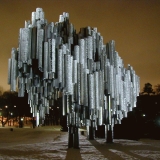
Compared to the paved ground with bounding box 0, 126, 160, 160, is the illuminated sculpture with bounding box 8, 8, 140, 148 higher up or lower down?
higher up

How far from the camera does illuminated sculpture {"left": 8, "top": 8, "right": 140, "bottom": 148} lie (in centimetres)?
1512

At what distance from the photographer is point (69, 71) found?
1538 cm

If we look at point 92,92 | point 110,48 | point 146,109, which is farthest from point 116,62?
point 146,109

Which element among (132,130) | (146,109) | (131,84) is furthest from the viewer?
(146,109)

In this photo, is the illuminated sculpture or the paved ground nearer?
the paved ground

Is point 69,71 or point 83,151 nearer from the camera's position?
point 69,71

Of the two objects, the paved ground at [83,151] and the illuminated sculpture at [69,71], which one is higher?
the illuminated sculpture at [69,71]

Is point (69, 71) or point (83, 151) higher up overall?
point (69, 71)

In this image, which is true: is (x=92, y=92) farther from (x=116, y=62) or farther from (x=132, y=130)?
(x=132, y=130)

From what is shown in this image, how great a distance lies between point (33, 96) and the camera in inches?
734

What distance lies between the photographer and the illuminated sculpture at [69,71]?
15125 mm

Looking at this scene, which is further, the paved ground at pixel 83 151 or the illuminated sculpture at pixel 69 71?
the illuminated sculpture at pixel 69 71

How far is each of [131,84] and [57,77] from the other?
806 cm

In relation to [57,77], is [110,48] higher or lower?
higher
